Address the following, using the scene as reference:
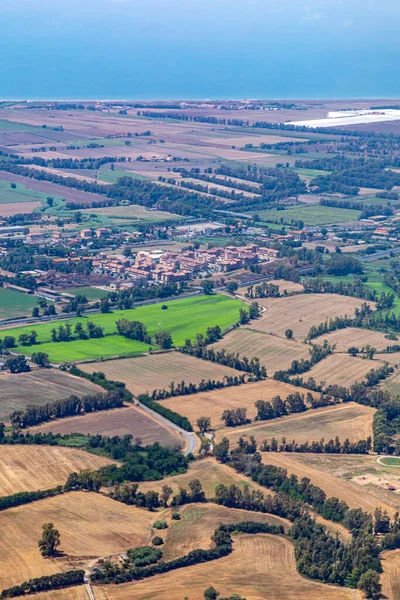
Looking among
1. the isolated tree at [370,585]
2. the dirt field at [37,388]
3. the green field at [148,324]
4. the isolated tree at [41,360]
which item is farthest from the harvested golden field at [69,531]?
the green field at [148,324]

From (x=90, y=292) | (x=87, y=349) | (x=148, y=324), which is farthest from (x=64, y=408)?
(x=90, y=292)

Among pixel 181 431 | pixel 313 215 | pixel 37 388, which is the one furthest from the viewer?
pixel 313 215

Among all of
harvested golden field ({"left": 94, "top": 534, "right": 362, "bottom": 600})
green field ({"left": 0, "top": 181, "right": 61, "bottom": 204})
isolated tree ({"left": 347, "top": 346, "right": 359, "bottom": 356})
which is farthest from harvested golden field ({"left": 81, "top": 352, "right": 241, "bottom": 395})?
green field ({"left": 0, "top": 181, "right": 61, "bottom": 204})

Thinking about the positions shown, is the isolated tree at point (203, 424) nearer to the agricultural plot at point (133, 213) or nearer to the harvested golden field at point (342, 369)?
the harvested golden field at point (342, 369)

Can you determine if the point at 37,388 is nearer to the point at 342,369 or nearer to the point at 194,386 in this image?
the point at 194,386

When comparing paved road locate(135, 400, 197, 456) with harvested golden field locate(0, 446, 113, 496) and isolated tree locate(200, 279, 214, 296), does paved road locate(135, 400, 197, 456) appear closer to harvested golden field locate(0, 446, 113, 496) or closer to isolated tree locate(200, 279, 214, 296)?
harvested golden field locate(0, 446, 113, 496)
